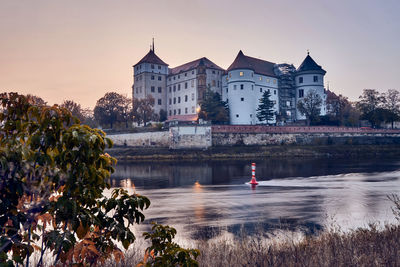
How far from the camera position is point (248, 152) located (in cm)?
4353

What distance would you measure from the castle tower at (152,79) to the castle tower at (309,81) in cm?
3332

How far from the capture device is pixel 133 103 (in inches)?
2387

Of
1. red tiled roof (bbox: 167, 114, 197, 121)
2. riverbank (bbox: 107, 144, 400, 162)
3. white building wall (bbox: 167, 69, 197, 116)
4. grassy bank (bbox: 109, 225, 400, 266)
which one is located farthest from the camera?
white building wall (bbox: 167, 69, 197, 116)

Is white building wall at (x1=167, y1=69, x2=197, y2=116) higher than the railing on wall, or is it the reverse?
white building wall at (x1=167, y1=69, x2=197, y2=116)

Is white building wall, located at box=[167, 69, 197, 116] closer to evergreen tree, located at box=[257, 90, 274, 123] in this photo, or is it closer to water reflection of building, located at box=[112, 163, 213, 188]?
evergreen tree, located at box=[257, 90, 274, 123]

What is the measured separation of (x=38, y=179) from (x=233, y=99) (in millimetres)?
59423

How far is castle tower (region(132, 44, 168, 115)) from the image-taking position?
6831 centimetres

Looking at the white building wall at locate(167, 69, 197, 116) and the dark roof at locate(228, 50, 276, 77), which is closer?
the dark roof at locate(228, 50, 276, 77)

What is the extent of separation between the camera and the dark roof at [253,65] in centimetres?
6081

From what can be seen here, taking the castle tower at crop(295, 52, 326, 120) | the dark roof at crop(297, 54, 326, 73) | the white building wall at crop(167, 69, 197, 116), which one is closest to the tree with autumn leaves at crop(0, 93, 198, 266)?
the white building wall at crop(167, 69, 197, 116)

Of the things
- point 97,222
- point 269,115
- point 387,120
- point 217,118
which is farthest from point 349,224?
point 387,120

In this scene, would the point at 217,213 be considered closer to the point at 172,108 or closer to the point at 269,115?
the point at 269,115

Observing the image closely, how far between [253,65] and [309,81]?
13.9 metres

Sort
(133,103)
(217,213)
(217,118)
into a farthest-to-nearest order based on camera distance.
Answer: (133,103) < (217,118) < (217,213)
